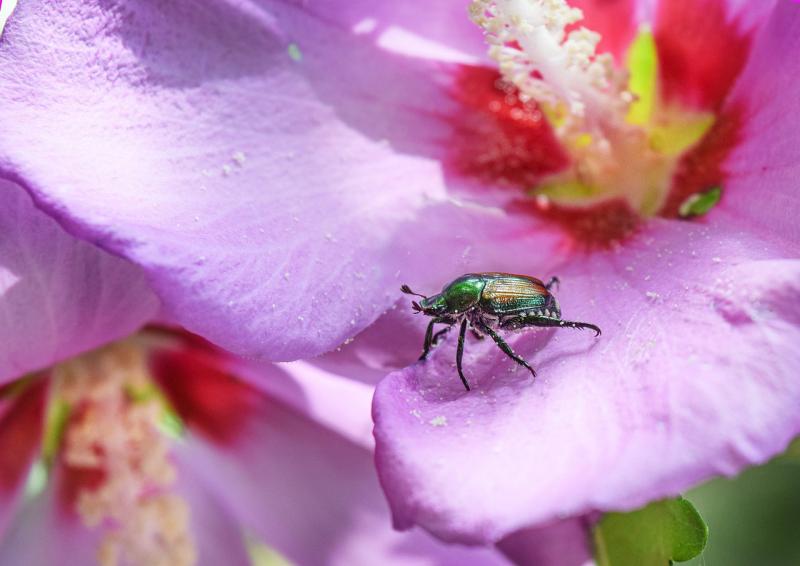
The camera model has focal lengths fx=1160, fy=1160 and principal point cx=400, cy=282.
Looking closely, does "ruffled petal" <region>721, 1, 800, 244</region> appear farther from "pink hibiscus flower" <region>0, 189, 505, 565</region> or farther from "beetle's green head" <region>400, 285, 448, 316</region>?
"pink hibiscus flower" <region>0, 189, 505, 565</region>

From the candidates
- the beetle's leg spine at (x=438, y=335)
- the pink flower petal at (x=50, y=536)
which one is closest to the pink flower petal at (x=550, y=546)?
the beetle's leg spine at (x=438, y=335)

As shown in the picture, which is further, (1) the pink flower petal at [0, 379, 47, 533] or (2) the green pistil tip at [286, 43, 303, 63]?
(1) the pink flower petal at [0, 379, 47, 533]

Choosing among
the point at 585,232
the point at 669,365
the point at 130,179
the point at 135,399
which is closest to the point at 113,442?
the point at 135,399

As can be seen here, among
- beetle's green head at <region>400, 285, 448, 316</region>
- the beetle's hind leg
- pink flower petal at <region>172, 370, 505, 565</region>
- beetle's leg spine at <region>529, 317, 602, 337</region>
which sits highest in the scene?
beetle's leg spine at <region>529, 317, 602, 337</region>

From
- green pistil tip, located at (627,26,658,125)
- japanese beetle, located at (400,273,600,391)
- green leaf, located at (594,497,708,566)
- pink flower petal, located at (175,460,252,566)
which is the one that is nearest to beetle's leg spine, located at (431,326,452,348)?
japanese beetle, located at (400,273,600,391)

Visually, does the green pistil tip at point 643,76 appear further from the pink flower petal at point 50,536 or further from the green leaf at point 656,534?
the pink flower petal at point 50,536

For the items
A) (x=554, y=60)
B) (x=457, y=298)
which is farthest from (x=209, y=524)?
Result: (x=554, y=60)

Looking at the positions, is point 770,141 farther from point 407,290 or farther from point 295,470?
point 295,470

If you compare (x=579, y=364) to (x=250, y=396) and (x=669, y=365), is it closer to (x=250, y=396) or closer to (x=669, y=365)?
(x=669, y=365)
